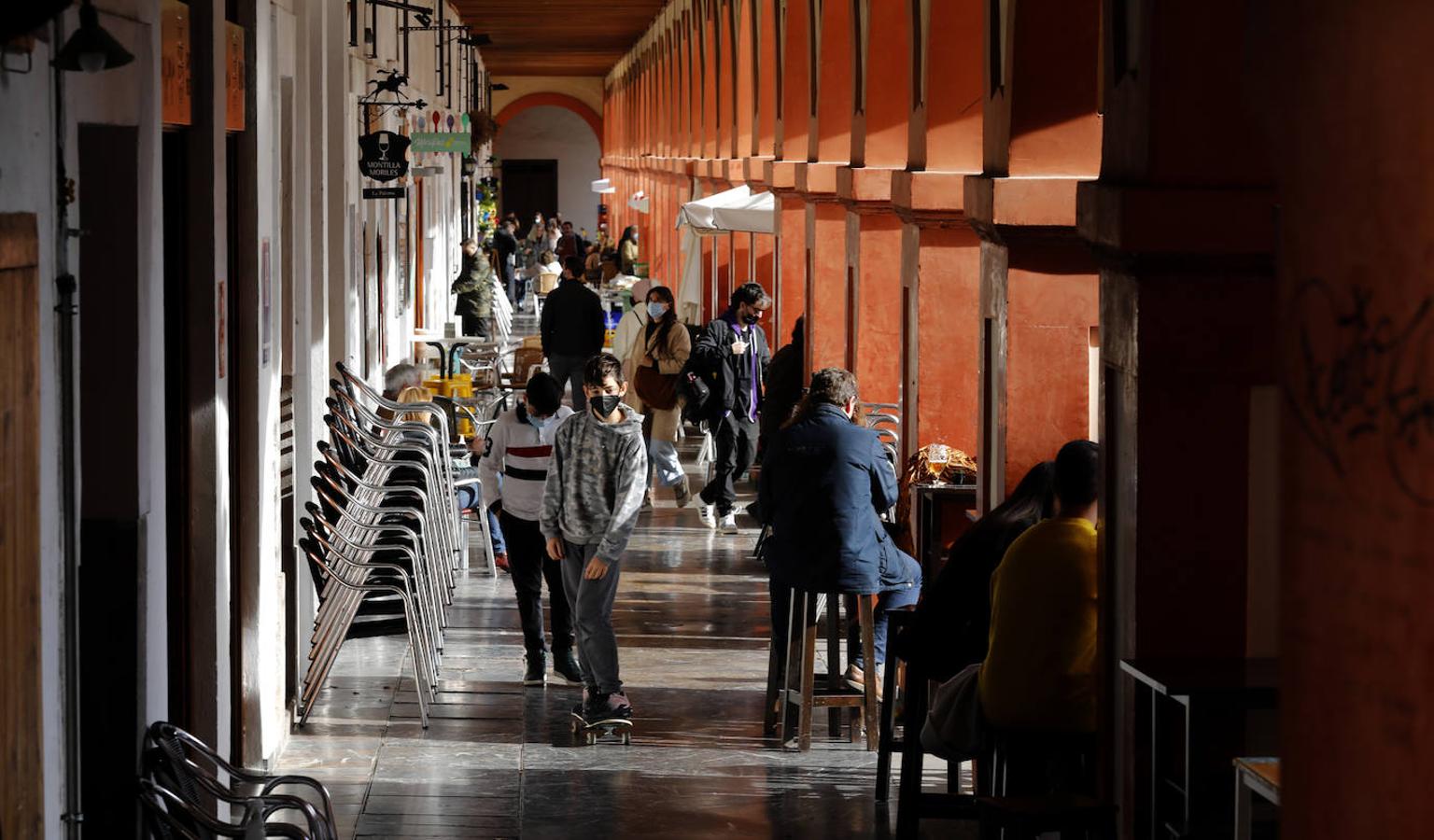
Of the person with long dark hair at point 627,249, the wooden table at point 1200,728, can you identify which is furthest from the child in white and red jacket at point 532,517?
the person with long dark hair at point 627,249

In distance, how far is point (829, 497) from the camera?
317 inches

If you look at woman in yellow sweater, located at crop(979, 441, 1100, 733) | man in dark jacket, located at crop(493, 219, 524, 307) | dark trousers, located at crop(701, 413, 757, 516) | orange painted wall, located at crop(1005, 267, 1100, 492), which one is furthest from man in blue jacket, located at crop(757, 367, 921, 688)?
man in dark jacket, located at crop(493, 219, 524, 307)

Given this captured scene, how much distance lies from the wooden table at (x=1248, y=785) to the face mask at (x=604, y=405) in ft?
14.2

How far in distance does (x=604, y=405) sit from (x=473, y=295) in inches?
515

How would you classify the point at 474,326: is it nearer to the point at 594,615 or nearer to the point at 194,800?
the point at 594,615

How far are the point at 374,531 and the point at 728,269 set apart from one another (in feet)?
43.0

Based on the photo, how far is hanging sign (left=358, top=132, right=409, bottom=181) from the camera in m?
12.9

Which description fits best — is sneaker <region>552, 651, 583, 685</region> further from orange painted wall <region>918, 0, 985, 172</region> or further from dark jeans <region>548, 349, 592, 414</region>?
dark jeans <region>548, 349, 592, 414</region>

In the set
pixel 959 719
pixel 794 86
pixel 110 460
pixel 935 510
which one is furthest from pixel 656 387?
pixel 110 460


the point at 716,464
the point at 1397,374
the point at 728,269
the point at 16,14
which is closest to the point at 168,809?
the point at 16,14

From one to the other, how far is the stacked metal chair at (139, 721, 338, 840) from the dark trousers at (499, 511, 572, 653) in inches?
147

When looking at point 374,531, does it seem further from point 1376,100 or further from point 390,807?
point 1376,100

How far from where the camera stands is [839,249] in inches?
567

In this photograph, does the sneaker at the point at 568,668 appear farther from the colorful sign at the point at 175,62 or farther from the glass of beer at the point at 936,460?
the colorful sign at the point at 175,62
